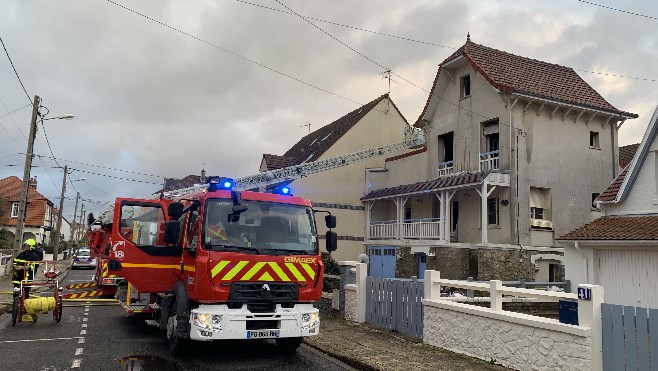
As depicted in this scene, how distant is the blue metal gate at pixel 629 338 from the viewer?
18.6ft

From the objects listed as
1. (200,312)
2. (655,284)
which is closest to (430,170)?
(655,284)

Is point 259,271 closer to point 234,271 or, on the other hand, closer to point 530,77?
point 234,271

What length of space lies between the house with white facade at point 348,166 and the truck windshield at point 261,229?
61.7 feet

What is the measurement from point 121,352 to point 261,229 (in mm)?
3199

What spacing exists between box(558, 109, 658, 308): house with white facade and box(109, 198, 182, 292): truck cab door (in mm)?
11342

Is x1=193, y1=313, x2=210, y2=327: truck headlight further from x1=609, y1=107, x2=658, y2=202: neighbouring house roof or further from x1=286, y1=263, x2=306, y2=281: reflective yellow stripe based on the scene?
x1=609, y1=107, x2=658, y2=202: neighbouring house roof

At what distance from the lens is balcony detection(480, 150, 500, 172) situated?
20.5 m

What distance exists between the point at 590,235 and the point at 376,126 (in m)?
19.9

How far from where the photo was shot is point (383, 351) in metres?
8.51

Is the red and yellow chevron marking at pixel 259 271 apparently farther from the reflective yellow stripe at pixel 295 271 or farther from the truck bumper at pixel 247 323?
the truck bumper at pixel 247 323

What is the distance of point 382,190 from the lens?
26.5m

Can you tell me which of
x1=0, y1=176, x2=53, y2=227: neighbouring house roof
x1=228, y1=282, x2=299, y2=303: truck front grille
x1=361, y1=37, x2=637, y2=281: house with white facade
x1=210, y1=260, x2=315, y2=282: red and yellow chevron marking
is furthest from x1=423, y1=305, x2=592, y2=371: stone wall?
x1=0, y1=176, x2=53, y2=227: neighbouring house roof

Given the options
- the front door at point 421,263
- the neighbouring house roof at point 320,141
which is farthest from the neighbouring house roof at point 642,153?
the neighbouring house roof at point 320,141

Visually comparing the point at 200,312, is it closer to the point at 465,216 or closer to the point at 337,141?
the point at 465,216
